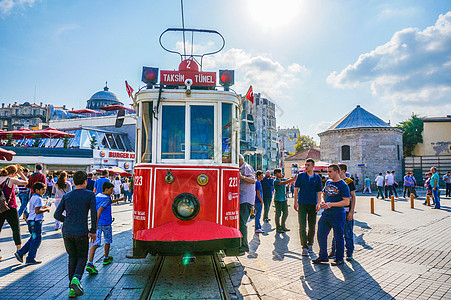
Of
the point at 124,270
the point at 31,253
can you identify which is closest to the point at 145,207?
the point at 124,270

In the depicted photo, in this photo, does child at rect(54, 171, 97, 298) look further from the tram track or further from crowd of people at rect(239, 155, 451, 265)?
crowd of people at rect(239, 155, 451, 265)

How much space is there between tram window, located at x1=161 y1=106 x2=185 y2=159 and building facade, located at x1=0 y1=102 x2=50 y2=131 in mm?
87270

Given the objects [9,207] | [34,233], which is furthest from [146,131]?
[9,207]

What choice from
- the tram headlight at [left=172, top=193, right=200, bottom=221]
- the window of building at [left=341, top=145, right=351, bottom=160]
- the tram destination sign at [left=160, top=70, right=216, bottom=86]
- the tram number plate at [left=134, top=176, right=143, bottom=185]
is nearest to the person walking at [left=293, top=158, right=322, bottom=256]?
the tram headlight at [left=172, top=193, right=200, bottom=221]

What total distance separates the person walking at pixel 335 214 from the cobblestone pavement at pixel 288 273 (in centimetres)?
29

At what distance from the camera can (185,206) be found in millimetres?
5273

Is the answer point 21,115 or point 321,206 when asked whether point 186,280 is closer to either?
point 321,206

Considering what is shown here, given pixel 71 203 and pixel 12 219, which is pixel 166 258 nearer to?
pixel 71 203

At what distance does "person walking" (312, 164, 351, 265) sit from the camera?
6111mm

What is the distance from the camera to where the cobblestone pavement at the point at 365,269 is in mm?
4852

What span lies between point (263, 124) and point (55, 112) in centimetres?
4430

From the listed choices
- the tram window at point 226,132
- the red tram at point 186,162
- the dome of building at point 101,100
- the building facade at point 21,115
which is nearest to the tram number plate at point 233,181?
the red tram at point 186,162

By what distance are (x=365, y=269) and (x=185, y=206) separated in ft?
12.0

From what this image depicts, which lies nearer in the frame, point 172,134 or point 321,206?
point 172,134
